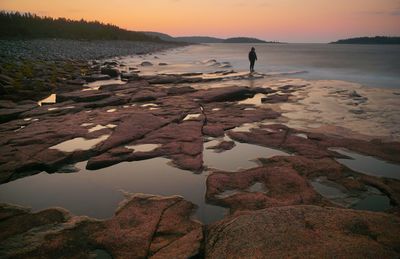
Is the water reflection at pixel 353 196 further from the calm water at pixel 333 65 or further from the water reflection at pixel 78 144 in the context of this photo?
the calm water at pixel 333 65

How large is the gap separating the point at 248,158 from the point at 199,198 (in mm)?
1544

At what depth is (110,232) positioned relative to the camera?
3.06 metres

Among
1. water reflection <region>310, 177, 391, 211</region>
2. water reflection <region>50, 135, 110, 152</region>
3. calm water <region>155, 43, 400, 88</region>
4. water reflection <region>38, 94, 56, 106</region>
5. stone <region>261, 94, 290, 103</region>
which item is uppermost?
calm water <region>155, 43, 400, 88</region>

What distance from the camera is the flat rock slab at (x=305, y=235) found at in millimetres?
2275

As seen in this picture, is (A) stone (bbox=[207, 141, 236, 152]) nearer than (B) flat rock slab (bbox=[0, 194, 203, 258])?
No

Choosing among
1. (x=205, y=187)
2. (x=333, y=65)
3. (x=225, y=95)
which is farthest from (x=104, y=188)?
(x=333, y=65)

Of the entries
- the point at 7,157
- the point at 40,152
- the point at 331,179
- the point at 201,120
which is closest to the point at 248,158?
the point at 331,179

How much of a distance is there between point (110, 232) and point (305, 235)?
1.86 metres

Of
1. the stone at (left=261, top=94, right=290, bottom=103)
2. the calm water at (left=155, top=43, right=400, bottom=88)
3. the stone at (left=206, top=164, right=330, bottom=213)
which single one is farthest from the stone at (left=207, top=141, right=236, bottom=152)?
the calm water at (left=155, top=43, right=400, bottom=88)

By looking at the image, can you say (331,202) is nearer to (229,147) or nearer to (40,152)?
(229,147)

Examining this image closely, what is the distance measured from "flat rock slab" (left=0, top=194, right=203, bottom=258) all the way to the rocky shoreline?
0.01 m

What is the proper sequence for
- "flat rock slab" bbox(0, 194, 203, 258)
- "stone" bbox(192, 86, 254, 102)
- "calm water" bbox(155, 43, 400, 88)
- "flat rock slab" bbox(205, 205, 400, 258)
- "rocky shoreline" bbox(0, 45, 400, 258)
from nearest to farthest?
"flat rock slab" bbox(205, 205, 400, 258) → "rocky shoreline" bbox(0, 45, 400, 258) → "flat rock slab" bbox(0, 194, 203, 258) → "stone" bbox(192, 86, 254, 102) → "calm water" bbox(155, 43, 400, 88)

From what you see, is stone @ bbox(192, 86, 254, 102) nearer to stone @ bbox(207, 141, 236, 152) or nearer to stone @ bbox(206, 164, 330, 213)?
stone @ bbox(207, 141, 236, 152)

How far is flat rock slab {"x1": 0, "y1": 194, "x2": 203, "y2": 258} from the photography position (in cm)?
277
